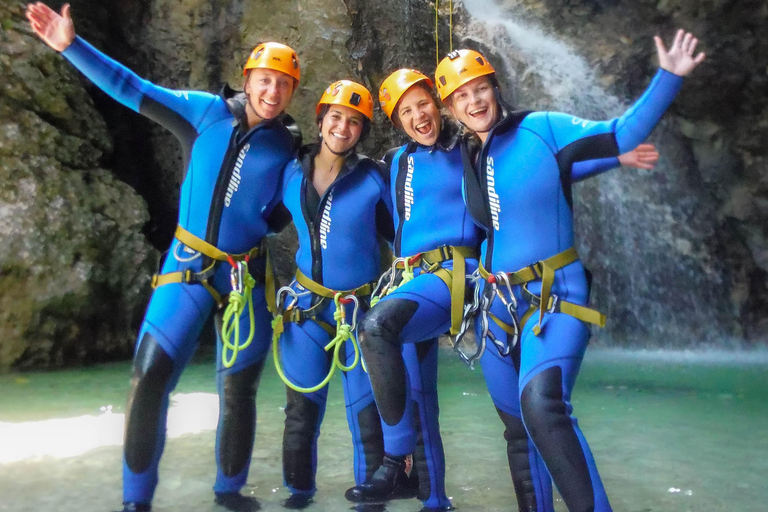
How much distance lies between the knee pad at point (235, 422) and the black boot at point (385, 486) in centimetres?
51

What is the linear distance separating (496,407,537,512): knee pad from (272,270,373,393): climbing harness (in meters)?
0.74

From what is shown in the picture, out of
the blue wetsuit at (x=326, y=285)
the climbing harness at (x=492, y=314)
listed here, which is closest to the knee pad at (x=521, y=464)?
the climbing harness at (x=492, y=314)

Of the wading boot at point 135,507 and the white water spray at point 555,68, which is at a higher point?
the white water spray at point 555,68

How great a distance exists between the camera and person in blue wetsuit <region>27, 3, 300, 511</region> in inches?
107

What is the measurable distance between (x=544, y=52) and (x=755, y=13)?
2.38m

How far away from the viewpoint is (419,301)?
8.65 feet

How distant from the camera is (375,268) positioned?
123 inches

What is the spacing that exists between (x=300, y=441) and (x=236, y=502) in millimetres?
374

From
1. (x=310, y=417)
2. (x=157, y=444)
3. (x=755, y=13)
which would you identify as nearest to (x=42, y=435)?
(x=157, y=444)

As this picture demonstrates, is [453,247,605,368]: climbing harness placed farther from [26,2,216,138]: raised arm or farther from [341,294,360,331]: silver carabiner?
[26,2,216,138]: raised arm

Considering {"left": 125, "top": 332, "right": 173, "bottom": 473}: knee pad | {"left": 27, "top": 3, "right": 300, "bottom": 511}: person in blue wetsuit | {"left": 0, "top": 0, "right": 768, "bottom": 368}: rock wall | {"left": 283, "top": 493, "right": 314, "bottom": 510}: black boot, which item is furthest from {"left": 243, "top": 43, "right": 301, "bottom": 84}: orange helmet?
{"left": 0, "top": 0, "right": 768, "bottom": 368}: rock wall

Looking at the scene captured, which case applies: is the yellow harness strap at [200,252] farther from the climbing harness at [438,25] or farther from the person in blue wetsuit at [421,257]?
the climbing harness at [438,25]

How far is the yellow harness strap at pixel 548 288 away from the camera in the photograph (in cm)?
241

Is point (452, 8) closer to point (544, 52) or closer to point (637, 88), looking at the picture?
point (544, 52)
